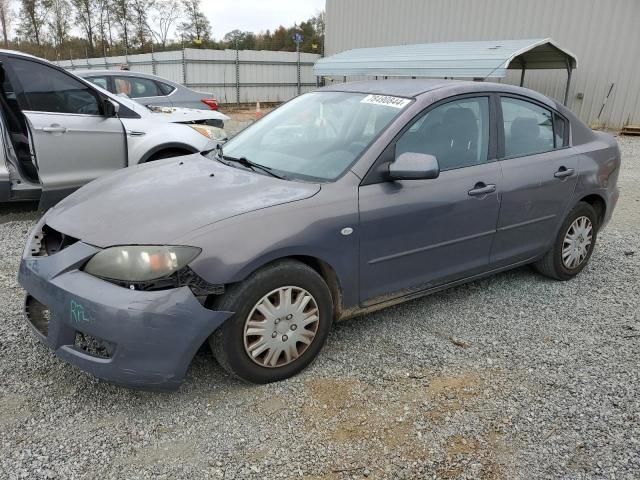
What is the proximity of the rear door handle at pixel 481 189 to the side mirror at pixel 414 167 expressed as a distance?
540mm

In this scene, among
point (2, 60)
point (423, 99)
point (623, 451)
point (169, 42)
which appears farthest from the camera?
point (169, 42)

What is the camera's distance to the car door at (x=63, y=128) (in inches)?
201

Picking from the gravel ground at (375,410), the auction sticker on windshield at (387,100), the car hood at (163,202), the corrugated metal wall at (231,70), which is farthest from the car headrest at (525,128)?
the corrugated metal wall at (231,70)

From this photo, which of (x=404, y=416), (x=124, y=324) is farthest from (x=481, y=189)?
(x=124, y=324)

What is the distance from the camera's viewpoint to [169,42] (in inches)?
2028

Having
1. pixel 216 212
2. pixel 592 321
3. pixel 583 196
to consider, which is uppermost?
pixel 216 212

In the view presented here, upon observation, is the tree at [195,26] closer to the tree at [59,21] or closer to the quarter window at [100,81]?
the tree at [59,21]

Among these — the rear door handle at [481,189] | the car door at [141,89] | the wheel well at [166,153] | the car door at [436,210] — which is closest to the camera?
the car door at [436,210]

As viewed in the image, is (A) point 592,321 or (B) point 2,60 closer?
(A) point 592,321

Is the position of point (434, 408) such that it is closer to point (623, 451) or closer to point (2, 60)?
point (623, 451)

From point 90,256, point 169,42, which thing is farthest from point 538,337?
point 169,42

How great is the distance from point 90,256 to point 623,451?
2.63m

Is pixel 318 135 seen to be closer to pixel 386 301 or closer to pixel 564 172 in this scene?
pixel 386 301

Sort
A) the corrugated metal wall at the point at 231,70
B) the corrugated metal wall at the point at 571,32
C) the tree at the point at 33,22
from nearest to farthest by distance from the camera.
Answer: the corrugated metal wall at the point at 571,32 < the corrugated metal wall at the point at 231,70 < the tree at the point at 33,22
